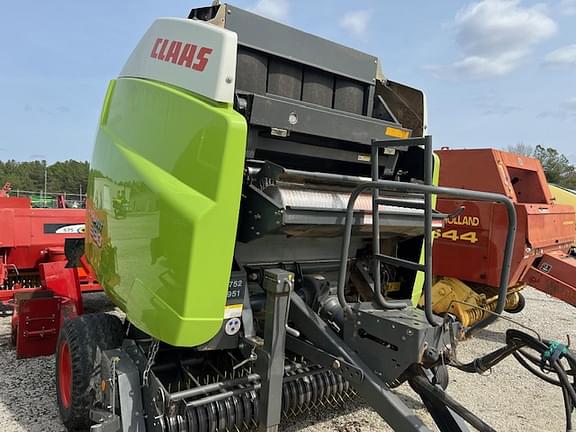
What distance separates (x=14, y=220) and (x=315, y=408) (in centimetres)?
413

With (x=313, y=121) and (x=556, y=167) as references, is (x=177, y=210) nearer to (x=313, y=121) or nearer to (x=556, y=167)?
(x=313, y=121)

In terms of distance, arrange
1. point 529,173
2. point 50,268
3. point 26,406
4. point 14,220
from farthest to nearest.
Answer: point 529,173 < point 14,220 < point 50,268 < point 26,406

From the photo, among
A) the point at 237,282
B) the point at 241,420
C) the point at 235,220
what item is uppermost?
Result: the point at 235,220

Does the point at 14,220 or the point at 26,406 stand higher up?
the point at 14,220

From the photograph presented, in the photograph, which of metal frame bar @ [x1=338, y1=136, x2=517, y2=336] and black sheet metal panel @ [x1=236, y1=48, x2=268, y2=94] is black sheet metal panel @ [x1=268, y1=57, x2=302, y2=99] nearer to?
black sheet metal panel @ [x1=236, y1=48, x2=268, y2=94]

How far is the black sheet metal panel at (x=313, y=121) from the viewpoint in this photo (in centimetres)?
239

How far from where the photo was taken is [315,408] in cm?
325

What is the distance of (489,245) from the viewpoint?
497 centimetres

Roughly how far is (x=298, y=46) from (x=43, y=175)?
245 ft

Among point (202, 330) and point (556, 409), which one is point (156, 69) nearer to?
point (202, 330)

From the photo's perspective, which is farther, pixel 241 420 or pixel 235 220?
pixel 241 420

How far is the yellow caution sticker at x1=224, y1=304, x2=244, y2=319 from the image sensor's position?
2.38m

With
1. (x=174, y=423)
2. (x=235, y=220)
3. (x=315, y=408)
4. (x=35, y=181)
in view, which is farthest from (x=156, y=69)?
(x=35, y=181)

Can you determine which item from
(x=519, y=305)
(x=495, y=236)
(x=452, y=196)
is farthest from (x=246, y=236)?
(x=519, y=305)
